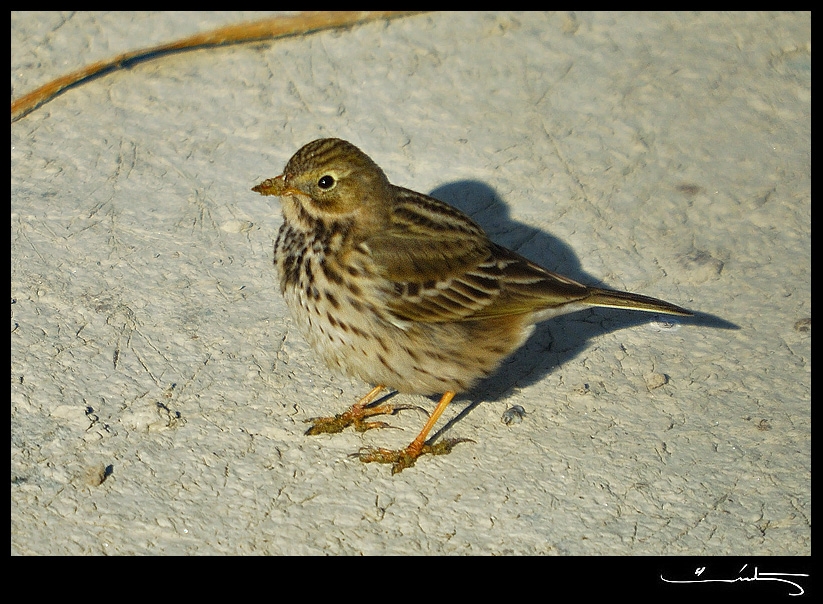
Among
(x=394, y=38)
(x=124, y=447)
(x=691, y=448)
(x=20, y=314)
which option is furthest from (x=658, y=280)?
(x=20, y=314)

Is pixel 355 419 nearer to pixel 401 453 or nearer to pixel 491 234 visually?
pixel 401 453

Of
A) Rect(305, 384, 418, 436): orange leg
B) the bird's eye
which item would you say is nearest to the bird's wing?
the bird's eye

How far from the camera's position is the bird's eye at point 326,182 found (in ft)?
17.9

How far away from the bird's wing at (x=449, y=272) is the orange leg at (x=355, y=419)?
2.17 feet

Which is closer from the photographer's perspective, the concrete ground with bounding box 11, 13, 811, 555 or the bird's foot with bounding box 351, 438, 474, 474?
the concrete ground with bounding box 11, 13, 811, 555

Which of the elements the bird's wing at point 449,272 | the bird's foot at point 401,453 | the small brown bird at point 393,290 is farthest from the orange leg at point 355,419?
→ the bird's wing at point 449,272

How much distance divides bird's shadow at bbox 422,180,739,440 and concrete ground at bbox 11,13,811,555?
0.08ft

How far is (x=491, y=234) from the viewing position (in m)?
7.02

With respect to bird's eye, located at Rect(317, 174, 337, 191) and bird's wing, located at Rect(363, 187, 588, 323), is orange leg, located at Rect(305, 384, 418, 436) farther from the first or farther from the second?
bird's eye, located at Rect(317, 174, 337, 191)

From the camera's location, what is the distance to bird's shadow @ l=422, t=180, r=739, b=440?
600 cm

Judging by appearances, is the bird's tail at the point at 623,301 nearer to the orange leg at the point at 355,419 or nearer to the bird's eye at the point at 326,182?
the orange leg at the point at 355,419

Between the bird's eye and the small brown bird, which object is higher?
the bird's eye

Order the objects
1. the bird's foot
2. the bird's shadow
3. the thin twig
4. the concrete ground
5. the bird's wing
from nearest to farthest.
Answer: the concrete ground → the bird's foot → the bird's wing → the bird's shadow → the thin twig

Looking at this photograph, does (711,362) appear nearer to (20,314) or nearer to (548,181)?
(548,181)
